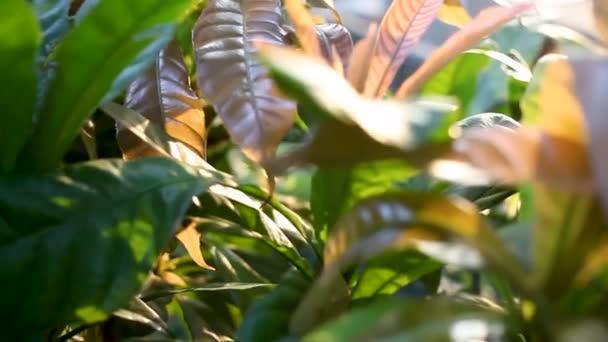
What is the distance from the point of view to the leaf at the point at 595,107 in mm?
247

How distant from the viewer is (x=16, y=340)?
376 mm

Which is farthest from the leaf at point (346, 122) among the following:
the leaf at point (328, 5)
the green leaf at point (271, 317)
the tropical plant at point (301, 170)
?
the leaf at point (328, 5)

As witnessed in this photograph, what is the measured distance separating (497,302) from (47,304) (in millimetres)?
238

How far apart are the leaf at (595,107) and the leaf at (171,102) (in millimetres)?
293

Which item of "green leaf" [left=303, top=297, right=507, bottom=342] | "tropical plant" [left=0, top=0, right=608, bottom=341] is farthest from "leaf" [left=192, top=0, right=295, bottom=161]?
"green leaf" [left=303, top=297, right=507, bottom=342]

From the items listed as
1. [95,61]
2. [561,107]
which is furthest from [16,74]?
[561,107]

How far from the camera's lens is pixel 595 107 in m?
0.26

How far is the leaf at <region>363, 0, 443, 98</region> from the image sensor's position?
1.46ft

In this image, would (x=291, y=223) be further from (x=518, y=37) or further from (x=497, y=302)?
(x=518, y=37)

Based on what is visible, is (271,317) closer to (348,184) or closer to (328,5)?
(348,184)

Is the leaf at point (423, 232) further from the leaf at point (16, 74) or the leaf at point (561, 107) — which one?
the leaf at point (16, 74)

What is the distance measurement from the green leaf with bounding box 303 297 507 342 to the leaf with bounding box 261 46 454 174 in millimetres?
58

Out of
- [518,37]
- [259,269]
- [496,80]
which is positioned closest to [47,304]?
[259,269]

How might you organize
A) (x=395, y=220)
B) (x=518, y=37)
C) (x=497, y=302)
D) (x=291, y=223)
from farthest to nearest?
(x=518, y=37)
(x=291, y=223)
(x=497, y=302)
(x=395, y=220)
